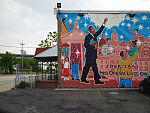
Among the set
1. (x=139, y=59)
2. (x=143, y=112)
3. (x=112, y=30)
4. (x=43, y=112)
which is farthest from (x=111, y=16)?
(x=43, y=112)

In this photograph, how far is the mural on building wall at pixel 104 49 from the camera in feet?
38.7

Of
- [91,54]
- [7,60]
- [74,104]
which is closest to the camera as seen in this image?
[74,104]

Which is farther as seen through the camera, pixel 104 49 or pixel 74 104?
pixel 104 49

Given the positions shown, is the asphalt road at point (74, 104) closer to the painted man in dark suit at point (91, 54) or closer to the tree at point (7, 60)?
the painted man in dark suit at point (91, 54)

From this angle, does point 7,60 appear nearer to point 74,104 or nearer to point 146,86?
point 74,104

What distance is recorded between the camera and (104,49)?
12.0 metres

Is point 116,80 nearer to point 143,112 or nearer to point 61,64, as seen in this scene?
point 61,64

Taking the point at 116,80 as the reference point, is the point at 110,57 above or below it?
above

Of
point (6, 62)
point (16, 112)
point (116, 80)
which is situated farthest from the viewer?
point (6, 62)

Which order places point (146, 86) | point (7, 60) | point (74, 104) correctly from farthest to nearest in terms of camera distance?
point (7, 60) → point (146, 86) → point (74, 104)

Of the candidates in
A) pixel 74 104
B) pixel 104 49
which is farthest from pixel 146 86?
pixel 74 104

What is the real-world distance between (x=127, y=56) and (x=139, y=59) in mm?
1059

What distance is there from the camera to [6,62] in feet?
140

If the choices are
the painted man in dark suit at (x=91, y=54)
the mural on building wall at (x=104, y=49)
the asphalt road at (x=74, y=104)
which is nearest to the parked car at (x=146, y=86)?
the asphalt road at (x=74, y=104)
